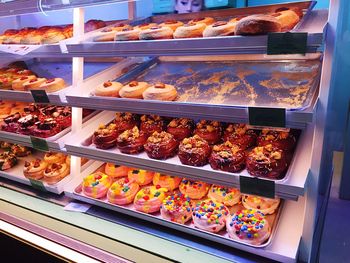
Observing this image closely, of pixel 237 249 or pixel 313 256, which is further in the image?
pixel 313 256

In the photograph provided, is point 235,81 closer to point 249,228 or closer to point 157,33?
point 157,33

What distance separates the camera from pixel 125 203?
2.15m

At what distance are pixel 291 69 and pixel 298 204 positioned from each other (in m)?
0.86

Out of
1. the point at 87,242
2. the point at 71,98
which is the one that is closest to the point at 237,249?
the point at 87,242

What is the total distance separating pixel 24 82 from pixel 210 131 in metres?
1.59

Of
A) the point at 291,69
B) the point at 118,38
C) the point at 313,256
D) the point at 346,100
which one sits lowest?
the point at 313,256

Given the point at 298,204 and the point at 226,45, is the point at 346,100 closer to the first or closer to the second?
the point at 298,204

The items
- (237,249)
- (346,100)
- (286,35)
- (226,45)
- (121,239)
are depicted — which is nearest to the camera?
(286,35)

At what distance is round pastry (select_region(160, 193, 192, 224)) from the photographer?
1914mm

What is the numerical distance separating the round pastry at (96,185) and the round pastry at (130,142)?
13.2 inches

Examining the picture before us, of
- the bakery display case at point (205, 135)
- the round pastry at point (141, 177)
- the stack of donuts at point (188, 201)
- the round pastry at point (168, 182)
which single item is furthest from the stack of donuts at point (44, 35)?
the round pastry at point (168, 182)

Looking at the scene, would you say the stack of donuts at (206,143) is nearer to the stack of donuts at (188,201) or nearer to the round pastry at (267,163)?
the round pastry at (267,163)

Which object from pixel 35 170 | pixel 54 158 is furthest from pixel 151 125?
pixel 35 170

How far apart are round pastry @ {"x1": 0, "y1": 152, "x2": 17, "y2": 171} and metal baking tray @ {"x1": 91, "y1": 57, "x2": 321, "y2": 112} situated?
1296 mm
